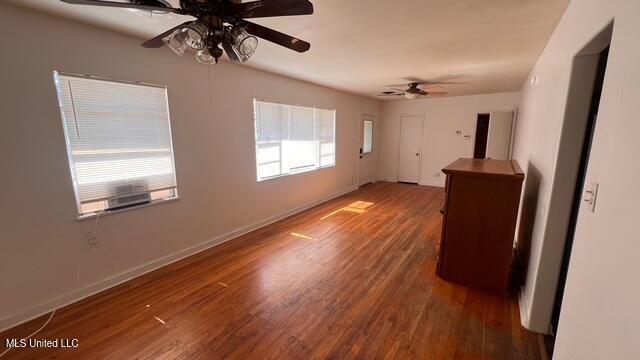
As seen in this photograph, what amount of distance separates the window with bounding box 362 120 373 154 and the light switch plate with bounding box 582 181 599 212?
584 centimetres

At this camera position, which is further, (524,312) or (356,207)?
(356,207)

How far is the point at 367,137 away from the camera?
23.3 ft

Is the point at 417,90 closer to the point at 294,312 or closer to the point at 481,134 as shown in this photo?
the point at 481,134

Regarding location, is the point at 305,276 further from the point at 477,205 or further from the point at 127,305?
the point at 477,205

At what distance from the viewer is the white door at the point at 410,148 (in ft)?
23.3

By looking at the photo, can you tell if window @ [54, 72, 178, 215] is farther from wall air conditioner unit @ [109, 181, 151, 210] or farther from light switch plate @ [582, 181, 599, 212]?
light switch plate @ [582, 181, 599, 212]

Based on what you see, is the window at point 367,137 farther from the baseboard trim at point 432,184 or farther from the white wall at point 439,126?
the baseboard trim at point 432,184

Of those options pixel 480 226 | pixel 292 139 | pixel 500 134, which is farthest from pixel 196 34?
pixel 500 134

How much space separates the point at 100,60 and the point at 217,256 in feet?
7.27

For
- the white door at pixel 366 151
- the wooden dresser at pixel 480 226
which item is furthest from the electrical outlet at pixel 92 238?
the white door at pixel 366 151

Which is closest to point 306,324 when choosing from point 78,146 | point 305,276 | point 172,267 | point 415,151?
point 305,276

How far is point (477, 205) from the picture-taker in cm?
242

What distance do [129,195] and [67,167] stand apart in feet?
1.73

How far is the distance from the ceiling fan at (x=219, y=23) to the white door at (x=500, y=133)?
16.8ft
